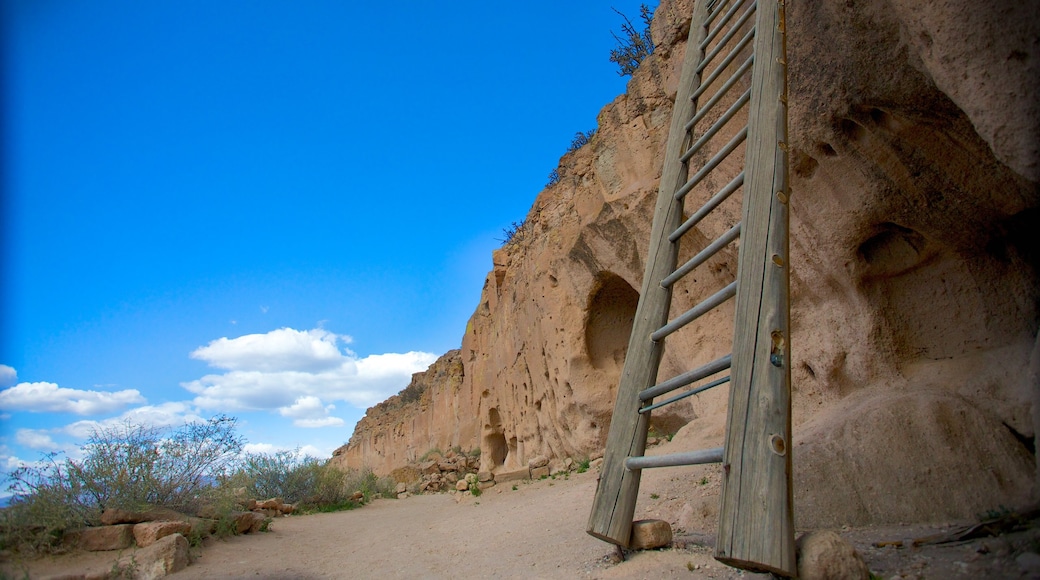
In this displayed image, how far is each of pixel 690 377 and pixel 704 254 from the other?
1.88ft

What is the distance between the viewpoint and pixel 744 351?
6.53ft

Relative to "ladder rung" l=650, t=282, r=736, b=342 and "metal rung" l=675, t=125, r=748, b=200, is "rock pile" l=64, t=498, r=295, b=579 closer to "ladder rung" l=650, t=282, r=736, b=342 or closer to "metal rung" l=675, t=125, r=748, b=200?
"ladder rung" l=650, t=282, r=736, b=342

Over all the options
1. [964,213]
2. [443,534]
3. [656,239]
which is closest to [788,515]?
[656,239]

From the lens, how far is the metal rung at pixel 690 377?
212 centimetres

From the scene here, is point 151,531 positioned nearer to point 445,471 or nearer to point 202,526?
point 202,526

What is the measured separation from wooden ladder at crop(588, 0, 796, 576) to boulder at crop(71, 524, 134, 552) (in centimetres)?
441

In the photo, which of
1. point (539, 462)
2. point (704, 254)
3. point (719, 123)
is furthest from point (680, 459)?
point (539, 462)

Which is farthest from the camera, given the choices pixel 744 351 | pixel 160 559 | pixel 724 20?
pixel 160 559

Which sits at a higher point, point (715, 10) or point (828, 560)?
→ point (715, 10)

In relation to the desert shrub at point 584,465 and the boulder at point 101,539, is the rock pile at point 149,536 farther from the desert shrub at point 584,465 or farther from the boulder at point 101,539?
the desert shrub at point 584,465

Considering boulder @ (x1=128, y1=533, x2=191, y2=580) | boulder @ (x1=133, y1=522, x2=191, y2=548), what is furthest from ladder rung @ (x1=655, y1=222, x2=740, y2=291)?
boulder @ (x1=133, y1=522, x2=191, y2=548)

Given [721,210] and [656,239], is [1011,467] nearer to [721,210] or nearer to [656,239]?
[656,239]

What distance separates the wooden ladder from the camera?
68.2 inches

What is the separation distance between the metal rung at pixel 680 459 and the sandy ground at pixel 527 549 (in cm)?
43
